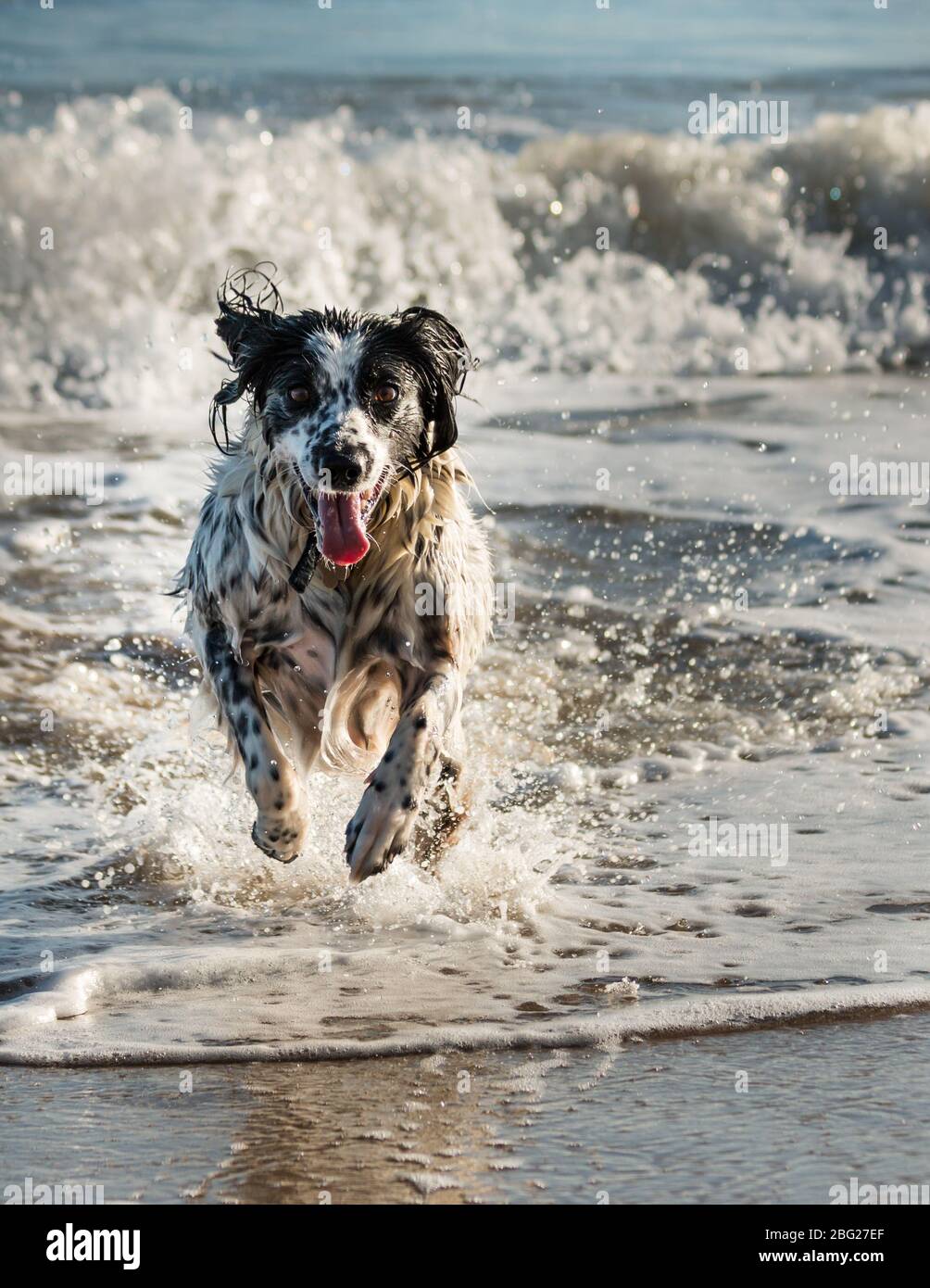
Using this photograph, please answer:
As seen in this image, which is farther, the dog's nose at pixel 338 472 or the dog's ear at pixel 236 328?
the dog's ear at pixel 236 328

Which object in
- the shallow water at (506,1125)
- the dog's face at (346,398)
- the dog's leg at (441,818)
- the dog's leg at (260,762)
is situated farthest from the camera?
the dog's leg at (441,818)

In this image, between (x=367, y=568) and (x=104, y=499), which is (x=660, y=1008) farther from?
(x=104, y=499)

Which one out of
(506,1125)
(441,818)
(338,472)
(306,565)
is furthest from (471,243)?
(506,1125)

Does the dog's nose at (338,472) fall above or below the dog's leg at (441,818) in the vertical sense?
above

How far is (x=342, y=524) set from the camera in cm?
440

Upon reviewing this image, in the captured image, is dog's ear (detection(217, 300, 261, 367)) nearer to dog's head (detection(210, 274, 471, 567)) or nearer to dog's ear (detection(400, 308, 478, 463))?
dog's head (detection(210, 274, 471, 567))

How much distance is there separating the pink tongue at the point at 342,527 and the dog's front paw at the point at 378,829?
1.93ft

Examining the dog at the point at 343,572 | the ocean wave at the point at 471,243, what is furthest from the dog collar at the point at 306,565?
the ocean wave at the point at 471,243

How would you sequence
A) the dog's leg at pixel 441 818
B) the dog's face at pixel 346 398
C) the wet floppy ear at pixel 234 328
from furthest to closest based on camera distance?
1. the dog's leg at pixel 441 818
2. the wet floppy ear at pixel 234 328
3. the dog's face at pixel 346 398

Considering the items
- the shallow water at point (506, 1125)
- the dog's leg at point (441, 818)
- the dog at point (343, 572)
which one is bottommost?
the shallow water at point (506, 1125)

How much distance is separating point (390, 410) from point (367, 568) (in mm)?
479

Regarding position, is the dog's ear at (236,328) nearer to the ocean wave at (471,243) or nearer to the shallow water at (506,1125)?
the shallow water at (506,1125)

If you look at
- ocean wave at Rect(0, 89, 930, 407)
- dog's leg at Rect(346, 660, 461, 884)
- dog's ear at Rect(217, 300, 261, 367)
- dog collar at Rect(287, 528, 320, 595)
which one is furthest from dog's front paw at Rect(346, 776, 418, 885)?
ocean wave at Rect(0, 89, 930, 407)

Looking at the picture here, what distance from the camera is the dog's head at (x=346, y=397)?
4.34 m
